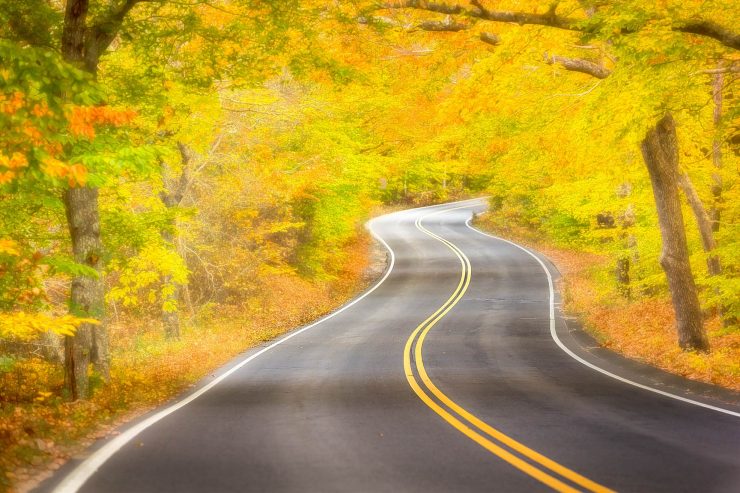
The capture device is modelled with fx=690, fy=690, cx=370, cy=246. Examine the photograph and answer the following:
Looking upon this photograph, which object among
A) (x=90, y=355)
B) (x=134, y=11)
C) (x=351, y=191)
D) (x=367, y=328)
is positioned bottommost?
(x=367, y=328)

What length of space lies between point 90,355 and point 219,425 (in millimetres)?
3005

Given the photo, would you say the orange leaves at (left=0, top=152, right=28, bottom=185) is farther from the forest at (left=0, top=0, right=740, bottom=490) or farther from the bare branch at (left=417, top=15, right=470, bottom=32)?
the bare branch at (left=417, top=15, right=470, bottom=32)

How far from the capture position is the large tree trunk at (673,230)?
1488 centimetres

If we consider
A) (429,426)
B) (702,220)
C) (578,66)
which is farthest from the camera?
(702,220)

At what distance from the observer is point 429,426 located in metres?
8.79

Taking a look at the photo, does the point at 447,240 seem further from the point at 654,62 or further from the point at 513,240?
the point at 654,62

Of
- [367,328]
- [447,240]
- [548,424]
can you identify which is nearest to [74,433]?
[548,424]

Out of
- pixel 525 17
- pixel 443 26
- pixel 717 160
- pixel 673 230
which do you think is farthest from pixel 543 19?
pixel 717 160

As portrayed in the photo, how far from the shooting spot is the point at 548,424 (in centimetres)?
885

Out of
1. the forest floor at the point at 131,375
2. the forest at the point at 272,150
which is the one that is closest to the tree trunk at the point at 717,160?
the forest at the point at 272,150

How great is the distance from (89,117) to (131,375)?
636 cm

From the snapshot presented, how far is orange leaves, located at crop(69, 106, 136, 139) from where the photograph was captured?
22.5 ft

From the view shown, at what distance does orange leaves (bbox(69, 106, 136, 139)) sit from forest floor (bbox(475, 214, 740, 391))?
10.4 meters

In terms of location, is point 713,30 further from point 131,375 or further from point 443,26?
point 131,375
